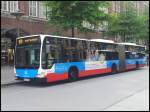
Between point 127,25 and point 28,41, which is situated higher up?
point 127,25

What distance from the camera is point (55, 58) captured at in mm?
18141

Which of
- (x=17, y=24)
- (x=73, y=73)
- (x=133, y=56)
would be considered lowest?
(x=73, y=73)

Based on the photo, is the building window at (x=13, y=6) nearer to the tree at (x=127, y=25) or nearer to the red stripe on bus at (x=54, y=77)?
the red stripe on bus at (x=54, y=77)

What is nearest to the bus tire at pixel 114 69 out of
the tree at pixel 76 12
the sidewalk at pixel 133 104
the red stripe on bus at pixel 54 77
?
the tree at pixel 76 12

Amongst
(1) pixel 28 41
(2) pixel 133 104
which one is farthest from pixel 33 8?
(2) pixel 133 104

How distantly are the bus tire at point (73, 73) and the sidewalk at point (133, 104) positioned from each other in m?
7.08

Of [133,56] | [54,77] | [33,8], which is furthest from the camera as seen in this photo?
[33,8]

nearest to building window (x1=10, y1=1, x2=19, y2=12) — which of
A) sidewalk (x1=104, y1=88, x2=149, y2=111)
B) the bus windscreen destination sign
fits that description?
the bus windscreen destination sign

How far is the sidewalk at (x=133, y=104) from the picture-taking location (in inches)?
405

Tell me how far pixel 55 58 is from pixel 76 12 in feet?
26.1

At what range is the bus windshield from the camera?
17516 mm

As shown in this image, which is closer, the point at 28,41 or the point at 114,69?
the point at 28,41

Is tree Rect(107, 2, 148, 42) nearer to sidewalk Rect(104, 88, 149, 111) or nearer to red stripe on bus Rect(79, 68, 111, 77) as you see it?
red stripe on bus Rect(79, 68, 111, 77)

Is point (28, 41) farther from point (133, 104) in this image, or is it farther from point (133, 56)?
point (133, 56)
